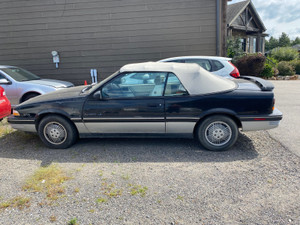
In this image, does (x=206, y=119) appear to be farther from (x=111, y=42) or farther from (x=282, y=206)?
(x=111, y=42)

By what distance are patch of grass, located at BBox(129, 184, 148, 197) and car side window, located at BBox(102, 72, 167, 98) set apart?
5.13 feet

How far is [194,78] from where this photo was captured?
4.07 m

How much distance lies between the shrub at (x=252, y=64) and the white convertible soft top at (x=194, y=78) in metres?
10.4

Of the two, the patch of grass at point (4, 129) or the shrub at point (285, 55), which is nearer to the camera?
the patch of grass at point (4, 129)

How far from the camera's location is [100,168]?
11.7 feet

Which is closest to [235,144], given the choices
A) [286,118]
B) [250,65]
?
[286,118]

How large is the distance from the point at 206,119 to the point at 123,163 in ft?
4.85

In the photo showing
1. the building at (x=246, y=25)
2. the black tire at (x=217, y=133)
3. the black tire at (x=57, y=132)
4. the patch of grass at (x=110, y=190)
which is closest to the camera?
the patch of grass at (x=110, y=190)

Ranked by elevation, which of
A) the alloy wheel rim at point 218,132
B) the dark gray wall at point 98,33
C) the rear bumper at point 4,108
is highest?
the dark gray wall at point 98,33

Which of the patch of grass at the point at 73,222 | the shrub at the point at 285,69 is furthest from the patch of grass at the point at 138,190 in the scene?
the shrub at the point at 285,69

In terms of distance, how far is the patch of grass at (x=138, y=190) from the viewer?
9.56ft

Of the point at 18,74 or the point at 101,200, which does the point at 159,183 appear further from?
the point at 18,74

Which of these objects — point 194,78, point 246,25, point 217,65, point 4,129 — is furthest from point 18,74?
point 246,25

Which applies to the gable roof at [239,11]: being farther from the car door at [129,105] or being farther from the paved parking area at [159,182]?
the paved parking area at [159,182]
